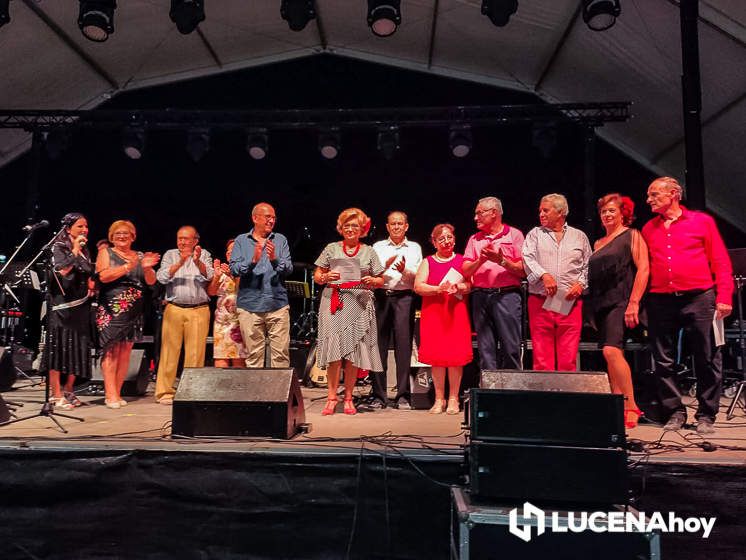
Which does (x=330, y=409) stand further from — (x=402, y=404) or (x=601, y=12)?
(x=601, y=12)

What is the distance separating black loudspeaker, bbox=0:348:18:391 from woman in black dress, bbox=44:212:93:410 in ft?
4.19

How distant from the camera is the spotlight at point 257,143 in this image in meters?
8.98

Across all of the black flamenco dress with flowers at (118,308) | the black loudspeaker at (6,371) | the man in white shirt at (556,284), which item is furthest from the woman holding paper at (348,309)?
the black loudspeaker at (6,371)

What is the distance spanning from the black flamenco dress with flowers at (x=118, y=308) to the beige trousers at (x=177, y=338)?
0.27 m

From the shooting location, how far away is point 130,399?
564 centimetres

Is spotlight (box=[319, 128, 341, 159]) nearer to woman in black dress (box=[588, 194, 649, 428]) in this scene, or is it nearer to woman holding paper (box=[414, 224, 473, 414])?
woman holding paper (box=[414, 224, 473, 414])

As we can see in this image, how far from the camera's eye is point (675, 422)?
389cm

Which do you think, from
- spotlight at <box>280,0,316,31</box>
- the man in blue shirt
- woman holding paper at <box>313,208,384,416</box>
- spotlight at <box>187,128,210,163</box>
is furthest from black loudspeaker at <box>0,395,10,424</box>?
spotlight at <box>187,128,210,163</box>

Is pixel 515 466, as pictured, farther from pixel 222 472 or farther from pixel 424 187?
pixel 424 187

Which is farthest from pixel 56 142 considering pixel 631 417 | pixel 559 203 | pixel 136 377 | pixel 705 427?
pixel 705 427

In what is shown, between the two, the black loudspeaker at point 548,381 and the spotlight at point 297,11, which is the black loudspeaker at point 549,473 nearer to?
the black loudspeaker at point 548,381

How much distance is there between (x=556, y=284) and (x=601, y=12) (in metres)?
3.55

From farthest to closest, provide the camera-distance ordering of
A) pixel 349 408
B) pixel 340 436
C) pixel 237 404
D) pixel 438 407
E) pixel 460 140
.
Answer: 1. pixel 460 140
2. pixel 438 407
3. pixel 349 408
4. pixel 340 436
5. pixel 237 404

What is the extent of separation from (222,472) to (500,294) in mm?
2438
